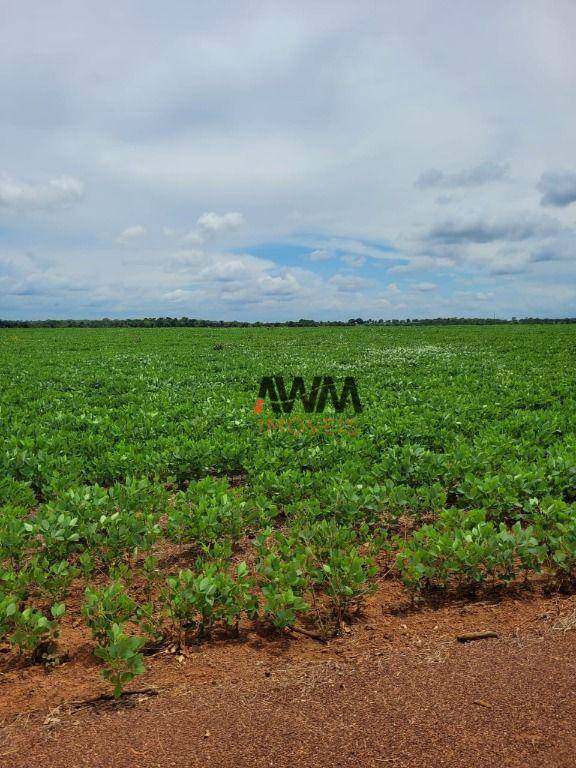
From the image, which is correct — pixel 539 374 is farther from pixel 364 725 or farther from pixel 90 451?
pixel 364 725

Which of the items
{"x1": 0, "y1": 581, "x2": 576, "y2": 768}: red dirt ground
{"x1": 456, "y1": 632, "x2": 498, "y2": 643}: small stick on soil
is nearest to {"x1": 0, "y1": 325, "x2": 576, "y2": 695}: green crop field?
{"x1": 0, "y1": 581, "x2": 576, "y2": 768}: red dirt ground

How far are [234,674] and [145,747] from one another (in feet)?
2.87

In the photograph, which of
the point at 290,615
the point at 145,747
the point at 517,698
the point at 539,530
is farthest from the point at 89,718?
the point at 539,530

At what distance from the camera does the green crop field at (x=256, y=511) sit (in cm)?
446

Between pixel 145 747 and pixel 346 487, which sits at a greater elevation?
pixel 346 487

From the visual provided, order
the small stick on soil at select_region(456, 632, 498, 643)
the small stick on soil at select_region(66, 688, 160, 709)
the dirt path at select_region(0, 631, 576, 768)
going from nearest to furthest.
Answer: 1. the dirt path at select_region(0, 631, 576, 768)
2. the small stick on soil at select_region(66, 688, 160, 709)
3. the small stick on soil at select_region(456, 632, 498, 643)

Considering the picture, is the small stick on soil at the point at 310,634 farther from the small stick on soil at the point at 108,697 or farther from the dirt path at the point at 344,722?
the small stick on soil at the point at 108,697

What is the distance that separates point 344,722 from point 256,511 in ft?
10.5

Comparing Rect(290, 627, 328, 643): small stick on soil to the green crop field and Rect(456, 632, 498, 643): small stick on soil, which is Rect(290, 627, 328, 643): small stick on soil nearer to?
the green crop field

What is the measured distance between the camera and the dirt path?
3.03m

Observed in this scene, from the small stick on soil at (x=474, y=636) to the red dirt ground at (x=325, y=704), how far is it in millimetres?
56

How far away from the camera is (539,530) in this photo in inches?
213

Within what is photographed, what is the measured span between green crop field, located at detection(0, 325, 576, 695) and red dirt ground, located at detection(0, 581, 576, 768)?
271 millimetres

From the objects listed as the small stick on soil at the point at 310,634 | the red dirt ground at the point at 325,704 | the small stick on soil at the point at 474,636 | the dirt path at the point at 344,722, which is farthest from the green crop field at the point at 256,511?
the small stick on soil at the point at 474,636
